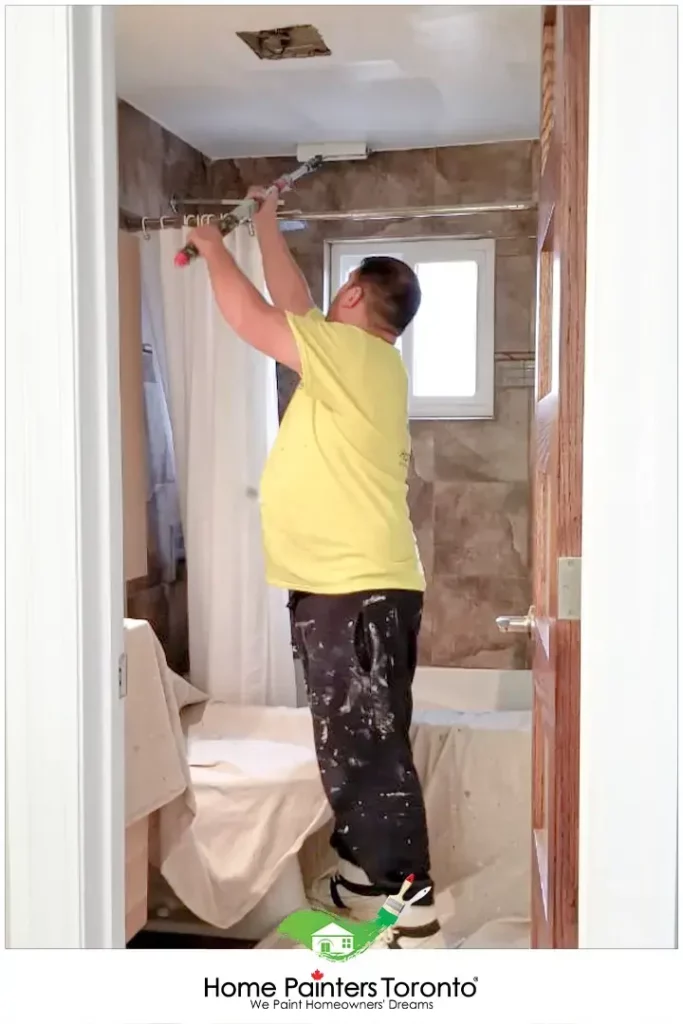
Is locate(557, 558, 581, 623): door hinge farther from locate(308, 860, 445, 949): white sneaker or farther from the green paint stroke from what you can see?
locate(308, 860, 445, 949): white sneaker

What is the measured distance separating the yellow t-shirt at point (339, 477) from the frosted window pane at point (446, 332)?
87cm

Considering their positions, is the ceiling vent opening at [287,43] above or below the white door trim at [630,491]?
above

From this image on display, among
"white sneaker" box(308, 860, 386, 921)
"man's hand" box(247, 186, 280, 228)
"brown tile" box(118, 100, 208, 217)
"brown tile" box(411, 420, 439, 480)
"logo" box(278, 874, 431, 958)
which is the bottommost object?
"white sneaker" box(308, 860, 386, 921)

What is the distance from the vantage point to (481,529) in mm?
2969

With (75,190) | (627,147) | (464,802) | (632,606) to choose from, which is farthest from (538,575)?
(464,802)

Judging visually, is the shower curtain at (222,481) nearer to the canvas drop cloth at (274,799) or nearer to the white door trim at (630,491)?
the canvas drop cloth at (274,799)

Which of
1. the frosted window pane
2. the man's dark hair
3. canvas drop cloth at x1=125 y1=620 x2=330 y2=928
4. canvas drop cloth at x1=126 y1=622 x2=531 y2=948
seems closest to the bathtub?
canvas drop cloth at x1=126 y1=622 x2=531 y2=948

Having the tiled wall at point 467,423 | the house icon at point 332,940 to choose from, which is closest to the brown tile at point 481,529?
the tiled wall at point 467,423

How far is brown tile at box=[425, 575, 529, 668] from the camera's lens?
2.96 m

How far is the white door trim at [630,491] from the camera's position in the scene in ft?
3.10

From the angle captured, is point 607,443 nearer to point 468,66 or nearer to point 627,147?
point 627,147

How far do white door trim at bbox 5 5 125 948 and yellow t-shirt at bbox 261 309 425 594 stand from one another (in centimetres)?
98

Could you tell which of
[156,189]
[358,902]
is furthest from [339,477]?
[156,189]
